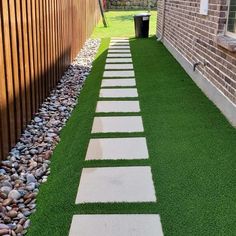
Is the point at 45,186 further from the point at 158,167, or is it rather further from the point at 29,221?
the point at 158,167

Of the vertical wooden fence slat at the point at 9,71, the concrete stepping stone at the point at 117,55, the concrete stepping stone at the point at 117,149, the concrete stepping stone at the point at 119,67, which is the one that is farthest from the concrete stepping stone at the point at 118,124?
the concrete stepping stone at the point at 117,55

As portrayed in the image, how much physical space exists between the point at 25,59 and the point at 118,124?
3.90ft

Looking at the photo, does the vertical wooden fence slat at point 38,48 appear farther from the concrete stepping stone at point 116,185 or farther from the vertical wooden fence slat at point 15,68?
the concrete stepping stone at point 116,185

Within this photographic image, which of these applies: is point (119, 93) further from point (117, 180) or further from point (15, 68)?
point (117, 180)

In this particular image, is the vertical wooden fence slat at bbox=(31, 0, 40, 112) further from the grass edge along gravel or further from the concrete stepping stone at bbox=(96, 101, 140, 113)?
the concrete stepping stone at bbox=(96, 101, 140, 113)

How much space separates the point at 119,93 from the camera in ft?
17.5

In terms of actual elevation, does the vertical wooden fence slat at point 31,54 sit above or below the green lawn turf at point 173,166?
above

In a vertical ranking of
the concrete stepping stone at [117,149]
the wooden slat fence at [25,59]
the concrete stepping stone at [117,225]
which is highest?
the wooden slat fence at [25,59]

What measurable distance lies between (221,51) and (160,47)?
5.40 metres

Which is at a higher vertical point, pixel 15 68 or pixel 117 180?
pixel 15 68

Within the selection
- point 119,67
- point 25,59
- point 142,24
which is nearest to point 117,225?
point 25,59

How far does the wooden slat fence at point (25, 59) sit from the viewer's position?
10.5 feet

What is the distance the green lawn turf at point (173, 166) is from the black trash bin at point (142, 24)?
6.43 metres

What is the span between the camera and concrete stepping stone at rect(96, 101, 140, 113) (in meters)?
4.57
